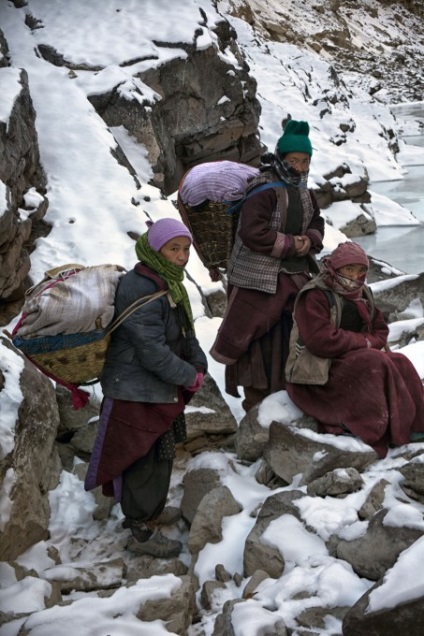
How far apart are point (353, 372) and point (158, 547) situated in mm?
1116

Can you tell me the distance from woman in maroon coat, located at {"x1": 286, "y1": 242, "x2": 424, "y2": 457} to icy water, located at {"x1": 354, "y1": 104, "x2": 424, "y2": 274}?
603 centimetres

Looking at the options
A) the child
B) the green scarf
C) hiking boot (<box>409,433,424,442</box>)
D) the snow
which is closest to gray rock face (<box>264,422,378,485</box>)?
the snow

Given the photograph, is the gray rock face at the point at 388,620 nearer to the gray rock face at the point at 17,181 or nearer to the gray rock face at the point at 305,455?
the gray rock face at the point at 305,455

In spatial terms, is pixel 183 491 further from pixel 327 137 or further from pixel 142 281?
pixel 327 137

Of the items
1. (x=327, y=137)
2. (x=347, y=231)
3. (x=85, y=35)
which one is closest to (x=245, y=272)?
(x=85, y=35)

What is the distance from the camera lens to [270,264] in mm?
3209

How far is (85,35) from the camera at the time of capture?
8.03 meters

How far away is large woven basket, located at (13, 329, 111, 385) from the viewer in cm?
233

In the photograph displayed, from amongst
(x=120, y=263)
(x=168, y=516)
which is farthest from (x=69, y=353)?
(x=120, y=263)

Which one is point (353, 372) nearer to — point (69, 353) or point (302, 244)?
point (302, 244)

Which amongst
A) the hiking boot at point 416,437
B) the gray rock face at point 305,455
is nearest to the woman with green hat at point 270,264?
the gray rock face at point 305,455

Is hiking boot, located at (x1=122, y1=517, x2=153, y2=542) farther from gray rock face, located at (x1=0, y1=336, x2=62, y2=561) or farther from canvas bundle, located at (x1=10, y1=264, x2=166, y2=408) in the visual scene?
canvas bundle, located at (x1=10, y1=264, x2=166, y2=408)

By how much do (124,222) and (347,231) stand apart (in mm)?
6777

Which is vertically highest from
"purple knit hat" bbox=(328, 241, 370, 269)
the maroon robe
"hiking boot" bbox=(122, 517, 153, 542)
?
"purple knit hat" bbox=(328, 241, 370, 269)
